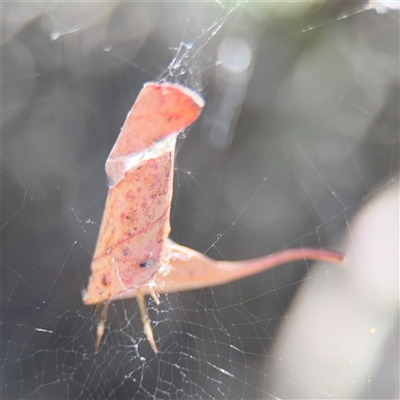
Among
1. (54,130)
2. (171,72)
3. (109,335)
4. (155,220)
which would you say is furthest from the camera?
(54,130)

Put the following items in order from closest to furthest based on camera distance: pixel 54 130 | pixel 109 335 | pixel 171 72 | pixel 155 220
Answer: pixel 155 220, pixel 171 72, pixel 109 335, pixel 54 130

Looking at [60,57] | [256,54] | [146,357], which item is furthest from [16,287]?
[256,54]

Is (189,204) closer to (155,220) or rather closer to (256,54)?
(256,54)

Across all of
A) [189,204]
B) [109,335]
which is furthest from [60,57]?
[109,335]

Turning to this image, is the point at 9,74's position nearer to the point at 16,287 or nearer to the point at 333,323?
the point at 16,287

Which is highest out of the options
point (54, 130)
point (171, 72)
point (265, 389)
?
point (171, 72)

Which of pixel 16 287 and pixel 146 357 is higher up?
pixel 16 287

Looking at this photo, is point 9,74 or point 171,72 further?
point 9,74
